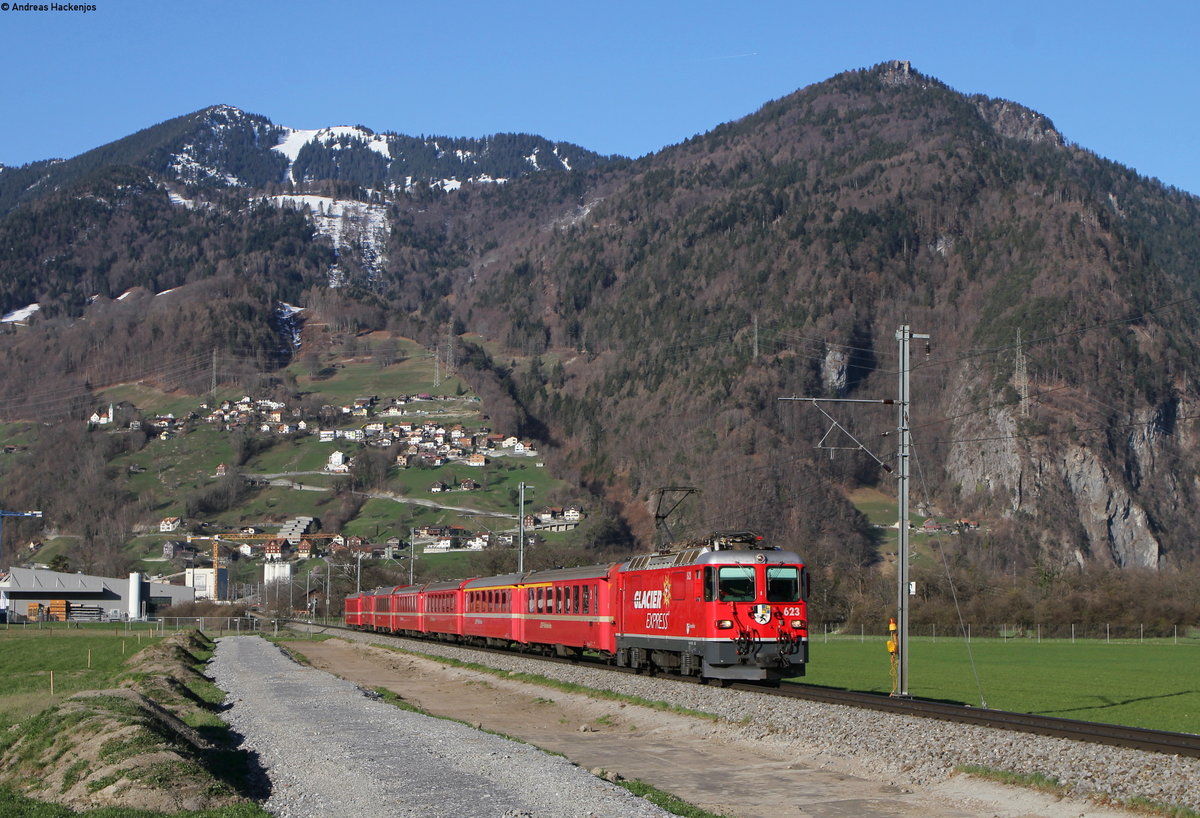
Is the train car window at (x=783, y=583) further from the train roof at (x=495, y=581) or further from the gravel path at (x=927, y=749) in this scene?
the train roof at (x=495, y=581)

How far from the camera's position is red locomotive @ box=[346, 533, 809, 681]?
1334 inches

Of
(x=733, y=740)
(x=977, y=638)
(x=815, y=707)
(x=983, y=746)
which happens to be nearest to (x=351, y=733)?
(x=733, y=740)

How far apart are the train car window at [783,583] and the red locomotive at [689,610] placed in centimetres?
3

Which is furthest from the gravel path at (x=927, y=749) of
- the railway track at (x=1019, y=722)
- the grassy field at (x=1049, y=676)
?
the grassy field at (x=1049, y=676)

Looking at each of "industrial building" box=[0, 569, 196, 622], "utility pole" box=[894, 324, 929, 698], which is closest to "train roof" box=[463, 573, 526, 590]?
"utility pole" box=[894, 324, 929, 698]

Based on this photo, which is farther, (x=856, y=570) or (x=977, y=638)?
(x=856, y=570)

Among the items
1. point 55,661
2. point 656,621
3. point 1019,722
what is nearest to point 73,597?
point 55,661

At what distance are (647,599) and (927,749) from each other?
16572 mm

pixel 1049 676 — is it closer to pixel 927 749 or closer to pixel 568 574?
pixel 568 574

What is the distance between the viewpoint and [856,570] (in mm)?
127750

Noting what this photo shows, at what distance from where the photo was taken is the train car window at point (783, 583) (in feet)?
113

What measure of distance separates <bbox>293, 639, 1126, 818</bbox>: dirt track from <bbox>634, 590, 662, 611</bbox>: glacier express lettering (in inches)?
137

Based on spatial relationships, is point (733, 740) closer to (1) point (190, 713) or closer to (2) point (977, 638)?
(1) point (190, 713)

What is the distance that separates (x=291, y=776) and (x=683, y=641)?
637 inches
